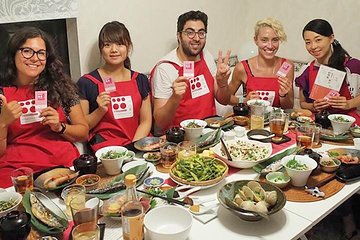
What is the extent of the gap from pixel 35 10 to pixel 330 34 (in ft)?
6.58

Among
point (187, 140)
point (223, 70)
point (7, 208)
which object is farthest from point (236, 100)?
point (7, 208)

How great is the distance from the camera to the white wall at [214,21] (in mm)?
2680

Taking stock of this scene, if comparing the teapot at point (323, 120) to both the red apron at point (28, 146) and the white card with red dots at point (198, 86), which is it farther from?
the red apron at point (28, 146)

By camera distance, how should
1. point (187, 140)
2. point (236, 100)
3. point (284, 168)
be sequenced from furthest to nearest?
point (236, 100) → point (187, 140) → point (284, 168)

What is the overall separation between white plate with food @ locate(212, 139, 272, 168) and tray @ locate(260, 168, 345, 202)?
11 cm

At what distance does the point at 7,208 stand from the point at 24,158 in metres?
0.75

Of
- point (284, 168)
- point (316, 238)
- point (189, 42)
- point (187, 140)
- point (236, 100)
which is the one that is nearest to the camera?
point (284, 168)

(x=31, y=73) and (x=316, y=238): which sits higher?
(x=31, y=73)

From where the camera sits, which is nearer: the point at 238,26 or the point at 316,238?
the point at 316,238

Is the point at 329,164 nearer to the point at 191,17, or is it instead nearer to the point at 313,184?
the point at 313,184

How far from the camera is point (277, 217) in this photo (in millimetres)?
1345

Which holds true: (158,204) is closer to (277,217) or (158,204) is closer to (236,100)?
(277,217)

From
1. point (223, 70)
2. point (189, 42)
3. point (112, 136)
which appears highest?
point (189, 42)

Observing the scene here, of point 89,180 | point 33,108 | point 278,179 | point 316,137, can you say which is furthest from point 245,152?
point 33,108
